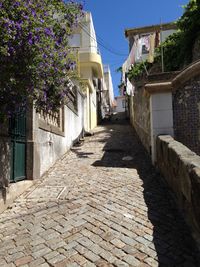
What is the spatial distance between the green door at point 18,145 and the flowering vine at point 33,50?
846 mm

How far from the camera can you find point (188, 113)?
6918mm

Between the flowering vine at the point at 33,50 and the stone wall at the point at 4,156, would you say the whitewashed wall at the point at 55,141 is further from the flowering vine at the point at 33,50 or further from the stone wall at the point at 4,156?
the flowering vine at the point at 33,50

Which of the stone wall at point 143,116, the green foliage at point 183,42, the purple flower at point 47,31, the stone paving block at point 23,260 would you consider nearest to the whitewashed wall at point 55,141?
the stone wall at point 143,116

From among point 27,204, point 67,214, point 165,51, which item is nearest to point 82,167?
point 27,204

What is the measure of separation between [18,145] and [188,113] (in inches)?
167

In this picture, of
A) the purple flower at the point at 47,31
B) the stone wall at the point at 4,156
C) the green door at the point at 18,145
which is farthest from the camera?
the green door at the point at 18,145

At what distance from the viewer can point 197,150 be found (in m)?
6.77

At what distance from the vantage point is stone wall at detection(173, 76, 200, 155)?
22.3 ft

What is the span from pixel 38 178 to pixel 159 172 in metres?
3.06

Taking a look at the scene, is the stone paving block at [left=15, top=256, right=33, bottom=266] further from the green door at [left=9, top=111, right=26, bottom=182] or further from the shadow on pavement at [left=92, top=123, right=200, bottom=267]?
the green door at [left=9, top=111, right=26, bottom=182]

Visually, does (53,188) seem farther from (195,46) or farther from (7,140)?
(195,46)

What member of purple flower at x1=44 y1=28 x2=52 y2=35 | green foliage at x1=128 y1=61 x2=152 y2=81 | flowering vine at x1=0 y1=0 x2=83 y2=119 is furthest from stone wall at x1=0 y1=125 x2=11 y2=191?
green foliage at x1=128 y1=61 x2=152 y2=81

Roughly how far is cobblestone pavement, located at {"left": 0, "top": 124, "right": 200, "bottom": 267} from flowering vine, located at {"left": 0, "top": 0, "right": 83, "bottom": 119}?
73.1 inches

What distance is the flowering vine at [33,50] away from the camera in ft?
12.7
